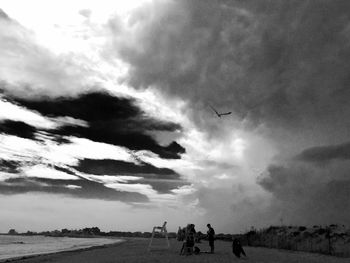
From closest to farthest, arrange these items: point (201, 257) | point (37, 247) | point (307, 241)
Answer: point (201, 257) → point (307, 241) → point (37, 247)

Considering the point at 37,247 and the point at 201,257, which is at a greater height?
the point at 37,247

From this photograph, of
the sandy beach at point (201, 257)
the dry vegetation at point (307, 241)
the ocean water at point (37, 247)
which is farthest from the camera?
the ocean water at point (37, 247)

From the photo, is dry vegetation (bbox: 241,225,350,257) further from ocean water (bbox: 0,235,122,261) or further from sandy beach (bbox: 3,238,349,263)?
ocean water (bbox: 0,235,122,261)

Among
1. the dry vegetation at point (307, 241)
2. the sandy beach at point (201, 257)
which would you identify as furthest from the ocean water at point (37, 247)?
the dry vegetation at point (307, 241)

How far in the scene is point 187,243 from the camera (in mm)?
28984

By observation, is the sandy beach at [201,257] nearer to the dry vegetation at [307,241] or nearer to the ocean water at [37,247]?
the dry vegetation at [307,241]

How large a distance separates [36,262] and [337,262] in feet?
81.7

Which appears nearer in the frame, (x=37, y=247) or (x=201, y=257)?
(x=201, y=257)

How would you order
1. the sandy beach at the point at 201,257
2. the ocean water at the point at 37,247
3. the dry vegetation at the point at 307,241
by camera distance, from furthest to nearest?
the ocean water at the point at 37,247 → the dry vegetation at the point at 307,241 → the sandy beach at the point at 201,257

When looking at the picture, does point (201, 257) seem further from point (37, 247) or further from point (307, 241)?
point (37, 247)

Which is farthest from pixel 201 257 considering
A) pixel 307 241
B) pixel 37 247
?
pixel 37 247

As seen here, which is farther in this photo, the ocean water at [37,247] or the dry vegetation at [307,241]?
the ocean water at [37,247]

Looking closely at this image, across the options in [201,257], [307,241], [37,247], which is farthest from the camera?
[37,247]

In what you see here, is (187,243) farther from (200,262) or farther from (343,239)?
(343,239)
